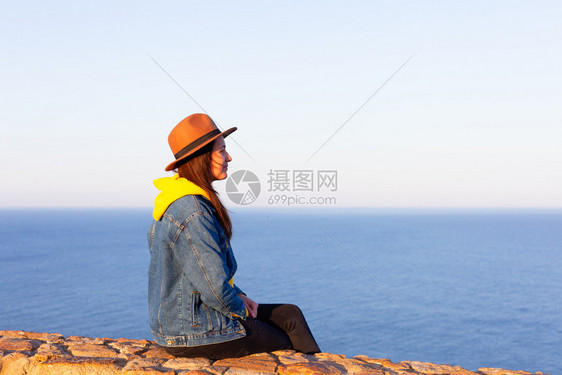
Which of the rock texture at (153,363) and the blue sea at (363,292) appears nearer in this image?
the rock texture at (153,363)

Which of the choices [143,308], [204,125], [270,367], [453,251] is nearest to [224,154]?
[204,125]

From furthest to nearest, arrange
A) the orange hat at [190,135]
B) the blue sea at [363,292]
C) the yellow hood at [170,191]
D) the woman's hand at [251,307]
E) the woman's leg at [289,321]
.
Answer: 1. the blue sea at [363,292]
2. the woman's leg at [289,321]
3. the woman's hand at [251,307]
4. the orange hat at [190,135]
5. the yellow hood at [170,191]

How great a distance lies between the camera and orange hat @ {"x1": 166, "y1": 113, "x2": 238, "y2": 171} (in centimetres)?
315

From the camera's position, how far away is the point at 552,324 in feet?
271

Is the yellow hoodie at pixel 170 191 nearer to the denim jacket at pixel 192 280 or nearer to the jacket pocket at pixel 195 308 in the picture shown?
the denim jacket at pixel 192 280

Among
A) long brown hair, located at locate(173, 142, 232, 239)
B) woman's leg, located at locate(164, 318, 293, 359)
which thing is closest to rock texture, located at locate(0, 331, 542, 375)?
woman's leg, located at locate(164, 318, 293, 359)

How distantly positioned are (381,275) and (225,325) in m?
113

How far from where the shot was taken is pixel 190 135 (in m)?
3.17

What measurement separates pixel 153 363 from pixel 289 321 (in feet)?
3.28

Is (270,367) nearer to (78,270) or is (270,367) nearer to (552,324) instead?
(552,324)

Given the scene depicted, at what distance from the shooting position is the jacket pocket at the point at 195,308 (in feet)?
10.0

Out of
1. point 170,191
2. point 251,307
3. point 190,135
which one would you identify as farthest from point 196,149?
point 251,307

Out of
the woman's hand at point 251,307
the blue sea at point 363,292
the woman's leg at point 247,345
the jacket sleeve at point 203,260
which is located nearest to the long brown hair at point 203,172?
the jacket sleeve at point 203,260

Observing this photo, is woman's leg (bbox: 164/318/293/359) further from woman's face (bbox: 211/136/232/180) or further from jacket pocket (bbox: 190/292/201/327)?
woman's face (bbox: 211/136/232/180)
